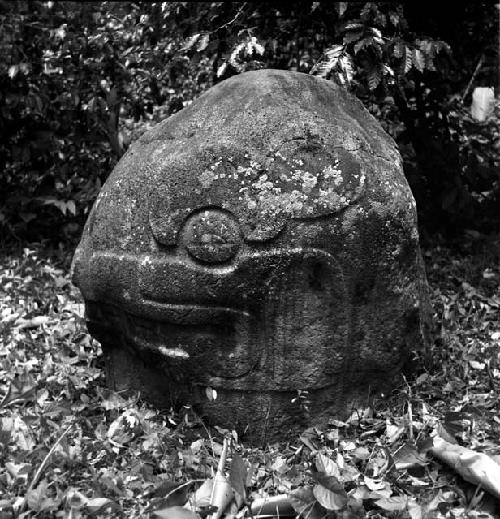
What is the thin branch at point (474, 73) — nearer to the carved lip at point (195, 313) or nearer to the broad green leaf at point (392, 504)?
the carved lip at point (195, 313)

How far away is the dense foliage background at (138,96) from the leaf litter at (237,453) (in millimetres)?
1767

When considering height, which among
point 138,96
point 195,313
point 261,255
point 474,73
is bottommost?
point 195,313

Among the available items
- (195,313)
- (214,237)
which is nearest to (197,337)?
(195,313)

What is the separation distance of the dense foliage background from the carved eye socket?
214 cm

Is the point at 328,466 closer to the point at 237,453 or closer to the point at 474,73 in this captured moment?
the point at 237,453

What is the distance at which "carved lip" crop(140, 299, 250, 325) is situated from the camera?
2734mm

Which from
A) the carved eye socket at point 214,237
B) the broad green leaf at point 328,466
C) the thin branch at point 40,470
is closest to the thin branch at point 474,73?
the carved eye socket at point 214,237

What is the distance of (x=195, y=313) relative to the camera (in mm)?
2738

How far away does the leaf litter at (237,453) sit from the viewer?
2459 millimetres

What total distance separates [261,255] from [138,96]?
308 cm

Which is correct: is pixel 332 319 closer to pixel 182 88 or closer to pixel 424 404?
pixel 424 404

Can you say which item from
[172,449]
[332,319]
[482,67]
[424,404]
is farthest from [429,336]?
[482,67]

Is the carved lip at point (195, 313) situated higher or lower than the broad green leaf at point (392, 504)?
higher

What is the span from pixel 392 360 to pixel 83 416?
1250 mm
